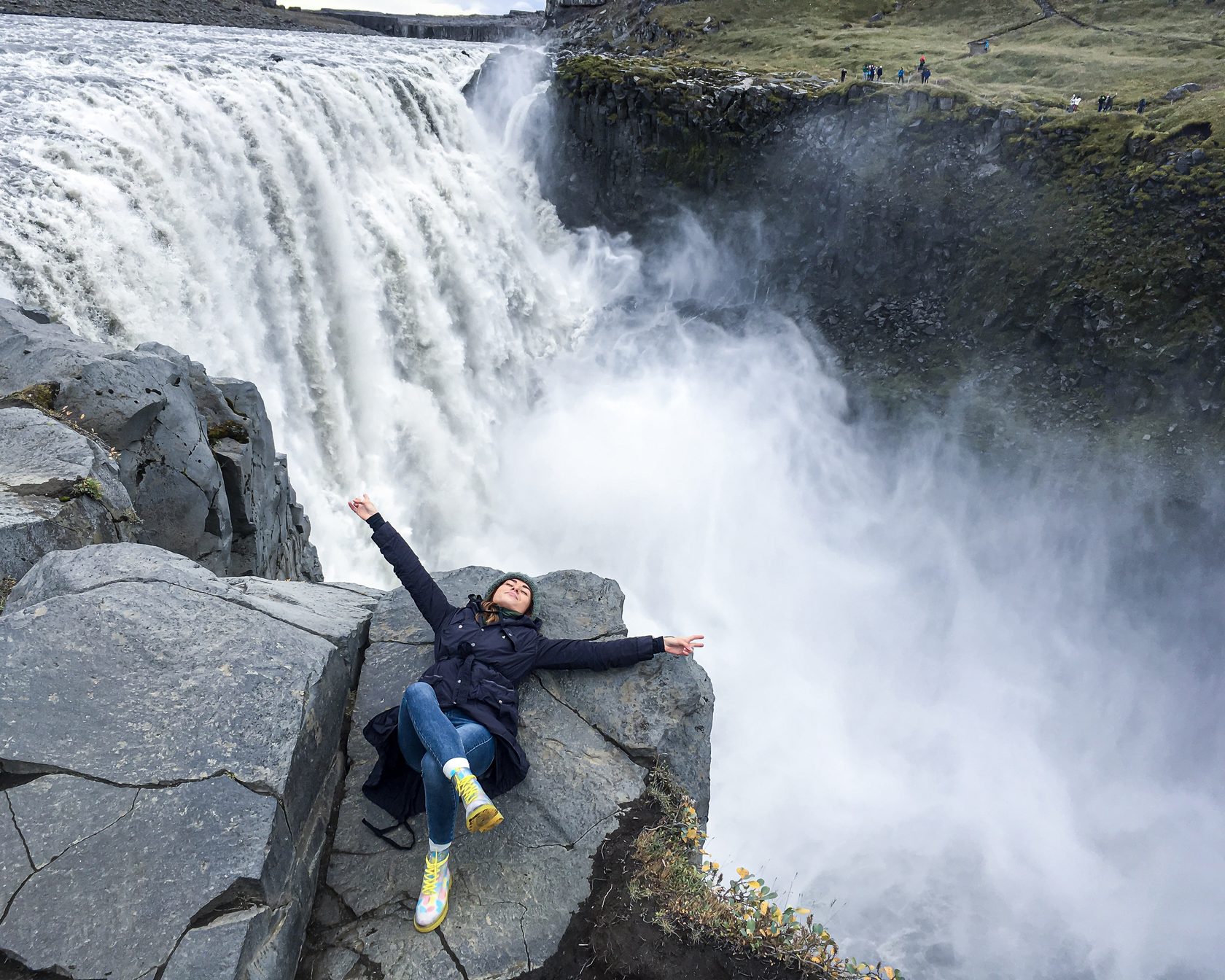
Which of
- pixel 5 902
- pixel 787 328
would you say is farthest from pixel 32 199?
pixel 787 328

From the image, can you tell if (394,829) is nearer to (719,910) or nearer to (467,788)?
(467,788)

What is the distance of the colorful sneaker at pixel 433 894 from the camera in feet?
15.5

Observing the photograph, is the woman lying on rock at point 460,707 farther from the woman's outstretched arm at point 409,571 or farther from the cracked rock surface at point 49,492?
the cracked rock surface at point 49,492

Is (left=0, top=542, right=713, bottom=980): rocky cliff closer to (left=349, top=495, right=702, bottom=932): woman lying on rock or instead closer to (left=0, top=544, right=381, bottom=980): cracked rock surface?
(left=0, top=544, right=381, bottom=980): cracked rock surface

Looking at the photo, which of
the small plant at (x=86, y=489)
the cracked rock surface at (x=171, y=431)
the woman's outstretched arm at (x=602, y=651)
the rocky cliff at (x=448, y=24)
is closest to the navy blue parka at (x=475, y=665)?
the woman's outstretched arm at (x=602, y=651)

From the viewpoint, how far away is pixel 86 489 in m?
7.11

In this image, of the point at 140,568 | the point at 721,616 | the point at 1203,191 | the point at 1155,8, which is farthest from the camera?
the point at 1155,8

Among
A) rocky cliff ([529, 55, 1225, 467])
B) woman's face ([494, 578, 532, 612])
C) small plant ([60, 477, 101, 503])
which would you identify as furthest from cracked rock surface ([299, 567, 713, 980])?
rocky cliff ([529, 55, 1225, 467])

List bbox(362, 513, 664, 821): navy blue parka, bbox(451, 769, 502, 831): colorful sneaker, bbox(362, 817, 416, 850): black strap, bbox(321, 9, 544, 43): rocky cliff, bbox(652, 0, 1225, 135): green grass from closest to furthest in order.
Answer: bbox(451, 769, 502, 831): colorful sneaker → bbox(362, 817, 416, 850): black strap → bbox(362, 513, 664, 821): navy blue parka → bbox(652, 0, 1225, 135): green grass → bbox(321, 9, 544, 43): rocky cliff

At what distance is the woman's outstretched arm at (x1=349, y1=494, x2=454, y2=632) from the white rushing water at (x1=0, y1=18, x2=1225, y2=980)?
29.4 feet

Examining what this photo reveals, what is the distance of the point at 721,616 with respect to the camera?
1805 cm

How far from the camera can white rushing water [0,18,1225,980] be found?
43.3 feet

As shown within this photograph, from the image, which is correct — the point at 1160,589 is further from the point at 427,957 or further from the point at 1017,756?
the point at 427,957

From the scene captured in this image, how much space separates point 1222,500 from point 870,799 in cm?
1364
